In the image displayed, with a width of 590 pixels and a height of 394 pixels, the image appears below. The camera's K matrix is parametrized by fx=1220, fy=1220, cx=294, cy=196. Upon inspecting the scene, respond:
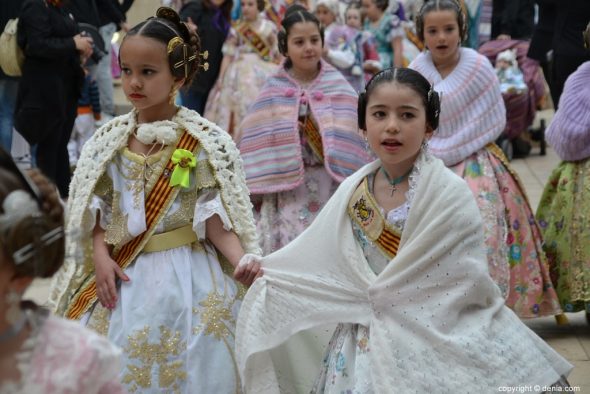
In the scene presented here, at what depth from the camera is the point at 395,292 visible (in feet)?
13.7

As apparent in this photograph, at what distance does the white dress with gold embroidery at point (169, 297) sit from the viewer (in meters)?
4.52

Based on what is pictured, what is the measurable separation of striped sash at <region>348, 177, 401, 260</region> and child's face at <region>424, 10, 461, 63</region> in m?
2.53

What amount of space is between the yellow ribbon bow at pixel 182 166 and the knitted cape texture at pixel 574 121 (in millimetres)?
2592

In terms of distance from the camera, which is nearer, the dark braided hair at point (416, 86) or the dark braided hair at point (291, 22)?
the dark braided hair at point (416, 86)

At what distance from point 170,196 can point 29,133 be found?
4405mm

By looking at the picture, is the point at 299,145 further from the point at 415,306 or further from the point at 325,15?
the point at 325,15

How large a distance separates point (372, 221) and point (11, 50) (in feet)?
16.8

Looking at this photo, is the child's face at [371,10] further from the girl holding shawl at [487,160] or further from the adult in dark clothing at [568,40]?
the girl holding shawl at [487,160]

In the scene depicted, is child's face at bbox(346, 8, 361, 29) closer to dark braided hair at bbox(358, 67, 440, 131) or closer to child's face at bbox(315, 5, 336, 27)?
child's face at bbox(315, 5, 336, 27)

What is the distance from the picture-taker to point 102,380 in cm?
275

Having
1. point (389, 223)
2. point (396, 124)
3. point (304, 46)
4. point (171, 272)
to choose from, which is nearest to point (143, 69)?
point (171, 272)

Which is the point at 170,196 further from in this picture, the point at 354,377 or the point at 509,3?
the point at 509,3

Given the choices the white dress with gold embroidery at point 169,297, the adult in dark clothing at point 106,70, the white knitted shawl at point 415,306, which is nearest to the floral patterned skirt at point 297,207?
the white dress with gold embroidery at point 169,297

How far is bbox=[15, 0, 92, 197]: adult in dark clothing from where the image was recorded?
862cm
